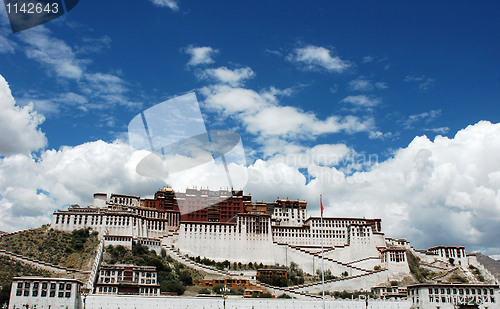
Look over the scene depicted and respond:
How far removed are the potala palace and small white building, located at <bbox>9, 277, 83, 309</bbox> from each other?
28.6m

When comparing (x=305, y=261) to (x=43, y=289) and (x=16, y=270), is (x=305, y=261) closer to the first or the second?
(x=43, y=289)

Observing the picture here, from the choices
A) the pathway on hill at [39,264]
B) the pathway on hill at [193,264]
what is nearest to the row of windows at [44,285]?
the pathway on hill at [39,264]

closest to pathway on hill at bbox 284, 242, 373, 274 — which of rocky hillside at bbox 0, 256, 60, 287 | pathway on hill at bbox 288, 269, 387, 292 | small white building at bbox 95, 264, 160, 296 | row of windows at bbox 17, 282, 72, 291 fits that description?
pathway on hill at bbox 288, 269, 387, 292

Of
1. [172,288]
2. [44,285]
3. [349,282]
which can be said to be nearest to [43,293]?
[44,285]

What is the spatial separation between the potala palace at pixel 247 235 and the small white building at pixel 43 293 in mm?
28638

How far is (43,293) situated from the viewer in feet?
193

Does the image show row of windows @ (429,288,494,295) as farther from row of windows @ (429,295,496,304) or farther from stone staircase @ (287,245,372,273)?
stone staircase @ (287,245,372,273)

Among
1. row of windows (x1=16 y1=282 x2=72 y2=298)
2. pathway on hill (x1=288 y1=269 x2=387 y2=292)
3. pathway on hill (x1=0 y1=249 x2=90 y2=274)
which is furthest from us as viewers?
pathway on hill (x1=288 y1=269 x2=387 y2=292)

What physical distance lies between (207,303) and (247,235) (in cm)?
3907

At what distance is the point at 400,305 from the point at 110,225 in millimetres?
62222

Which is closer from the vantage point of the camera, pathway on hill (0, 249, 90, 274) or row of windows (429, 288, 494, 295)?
pathway on hill (0, 249, 90, 274)

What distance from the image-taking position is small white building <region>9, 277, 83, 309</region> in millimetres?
57656

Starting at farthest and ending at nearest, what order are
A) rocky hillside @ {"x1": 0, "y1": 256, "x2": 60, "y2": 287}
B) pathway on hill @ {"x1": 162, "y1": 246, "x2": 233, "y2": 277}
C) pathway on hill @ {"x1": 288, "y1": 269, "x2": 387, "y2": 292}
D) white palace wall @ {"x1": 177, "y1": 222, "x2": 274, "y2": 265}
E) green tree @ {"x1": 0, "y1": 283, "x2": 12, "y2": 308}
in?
white palace wall @ {"x1": 177, "y1": 222, "x2": 274, "y2": 265} < pathway on hill @ {"x1": 162, "y1": 246, "x2": 233, "y2": 277} < pathway on hill @ {"x1": 288, "y1": 269, "x2": 387, "y2": 292} < rocky hillside @ {"x1": 0, "y1": 256, "x2": 60, "y2": 287} < green tree @ {"x1": 0, "y1": 283, "x2": 12, "y2": 308}

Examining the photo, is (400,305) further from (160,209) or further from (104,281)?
(160,209)
